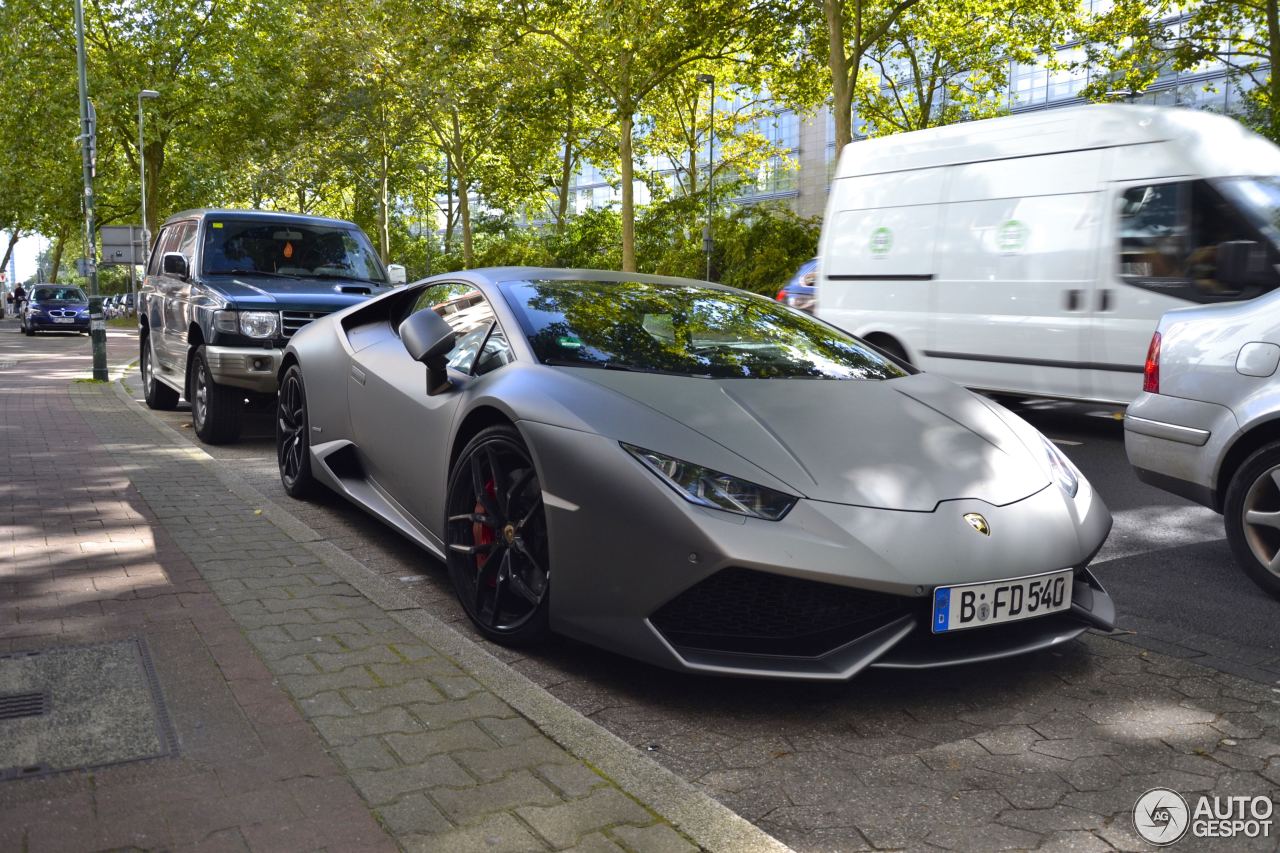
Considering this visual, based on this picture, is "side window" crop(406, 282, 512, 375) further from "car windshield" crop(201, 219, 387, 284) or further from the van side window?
the van side window

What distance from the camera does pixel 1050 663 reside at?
374 centimetres

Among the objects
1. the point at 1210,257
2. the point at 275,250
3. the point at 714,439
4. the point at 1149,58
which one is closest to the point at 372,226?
the point at 1149,58

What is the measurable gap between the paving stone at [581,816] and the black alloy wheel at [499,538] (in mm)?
1028

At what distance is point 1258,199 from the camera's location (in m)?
8.01

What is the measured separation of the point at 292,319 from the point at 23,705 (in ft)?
19.0

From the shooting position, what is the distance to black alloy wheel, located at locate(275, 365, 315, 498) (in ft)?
20.4

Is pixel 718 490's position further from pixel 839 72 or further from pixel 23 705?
pixel 839 72

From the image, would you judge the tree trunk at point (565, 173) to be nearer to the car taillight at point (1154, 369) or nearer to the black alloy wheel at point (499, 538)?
the car taillight at point (1154, 369)

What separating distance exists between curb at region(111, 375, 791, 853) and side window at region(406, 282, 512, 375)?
94cm

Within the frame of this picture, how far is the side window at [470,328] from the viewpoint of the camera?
14.2ft

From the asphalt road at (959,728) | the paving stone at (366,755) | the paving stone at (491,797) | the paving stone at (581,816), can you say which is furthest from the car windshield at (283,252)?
the paving stone at (581,816)

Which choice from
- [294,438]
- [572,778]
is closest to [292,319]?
[294,438]

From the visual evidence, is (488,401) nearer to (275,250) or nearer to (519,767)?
(519,767)

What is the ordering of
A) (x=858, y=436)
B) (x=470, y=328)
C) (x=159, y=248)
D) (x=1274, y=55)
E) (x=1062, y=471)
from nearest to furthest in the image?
(x=858, y=436) → (x=1062, y=471) → (x=470, y=328) → (x=159, y=248) → (x=1274, y=55)
